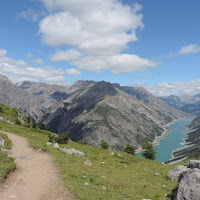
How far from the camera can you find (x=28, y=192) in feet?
58.2

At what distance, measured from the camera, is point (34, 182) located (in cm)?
2025

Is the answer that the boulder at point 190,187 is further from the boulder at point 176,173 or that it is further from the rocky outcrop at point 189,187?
the boulder at point 176,173

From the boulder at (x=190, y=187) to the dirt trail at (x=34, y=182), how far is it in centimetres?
1069

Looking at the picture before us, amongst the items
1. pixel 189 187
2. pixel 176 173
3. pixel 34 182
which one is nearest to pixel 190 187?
pixel 189 187

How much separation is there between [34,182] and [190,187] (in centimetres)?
1741

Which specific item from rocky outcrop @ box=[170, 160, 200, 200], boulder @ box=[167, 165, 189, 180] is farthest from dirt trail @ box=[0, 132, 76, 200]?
boulder @ box=[167, 165, 189, 180]

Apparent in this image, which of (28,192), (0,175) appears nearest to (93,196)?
(28,192)

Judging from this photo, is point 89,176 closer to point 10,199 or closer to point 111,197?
point 111,197

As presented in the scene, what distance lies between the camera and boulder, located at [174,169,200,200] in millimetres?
14608

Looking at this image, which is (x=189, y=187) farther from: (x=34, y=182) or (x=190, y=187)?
Result: (x=34, y=182)

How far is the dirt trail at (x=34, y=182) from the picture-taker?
672 inches

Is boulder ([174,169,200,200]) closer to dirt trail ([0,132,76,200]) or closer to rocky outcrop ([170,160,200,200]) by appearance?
rocky outcrop ([170,160,200,200])

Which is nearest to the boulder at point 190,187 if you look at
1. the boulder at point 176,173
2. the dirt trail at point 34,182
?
the boulder at point 176,173

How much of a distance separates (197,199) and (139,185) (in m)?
9.02
